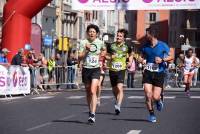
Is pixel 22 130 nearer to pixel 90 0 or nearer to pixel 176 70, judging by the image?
pixel 90 0

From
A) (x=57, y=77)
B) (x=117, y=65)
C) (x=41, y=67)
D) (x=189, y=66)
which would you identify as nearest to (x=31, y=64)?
(x=41, y=67)

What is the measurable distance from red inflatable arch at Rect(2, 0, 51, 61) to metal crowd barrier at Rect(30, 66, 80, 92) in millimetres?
1569

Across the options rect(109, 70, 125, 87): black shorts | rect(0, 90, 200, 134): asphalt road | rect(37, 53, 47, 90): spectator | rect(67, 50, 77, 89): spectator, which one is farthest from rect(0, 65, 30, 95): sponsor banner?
rect(109, 70, 125, 87): black shorts

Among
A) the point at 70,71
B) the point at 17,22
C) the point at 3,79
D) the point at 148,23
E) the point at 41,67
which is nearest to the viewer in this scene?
the point at 3,79

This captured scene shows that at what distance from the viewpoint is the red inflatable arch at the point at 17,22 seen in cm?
2828

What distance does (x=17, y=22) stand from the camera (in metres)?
28.5

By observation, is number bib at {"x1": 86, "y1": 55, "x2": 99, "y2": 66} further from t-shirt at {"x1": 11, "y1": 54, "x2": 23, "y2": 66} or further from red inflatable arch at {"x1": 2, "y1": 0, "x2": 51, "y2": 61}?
red inflatable arch at {"x1": 2, "y1": 0, "x2": 51, "y2": 61}

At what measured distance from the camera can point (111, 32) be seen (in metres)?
94.6

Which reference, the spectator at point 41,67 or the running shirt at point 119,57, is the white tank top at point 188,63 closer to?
the spectator at point 41,67

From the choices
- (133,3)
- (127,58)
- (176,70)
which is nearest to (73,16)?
(176,70)

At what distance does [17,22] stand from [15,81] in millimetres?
4094

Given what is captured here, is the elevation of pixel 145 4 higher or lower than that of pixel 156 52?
higher

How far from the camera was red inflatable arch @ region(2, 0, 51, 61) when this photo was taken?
28281 mm

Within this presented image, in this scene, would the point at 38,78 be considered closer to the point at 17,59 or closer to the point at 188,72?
the point at 17,59
